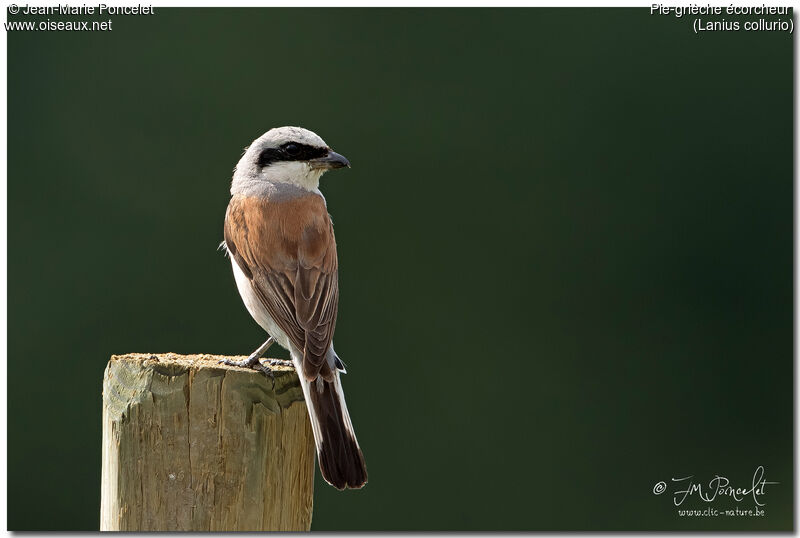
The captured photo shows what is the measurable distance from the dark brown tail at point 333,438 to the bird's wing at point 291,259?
0.32 metres

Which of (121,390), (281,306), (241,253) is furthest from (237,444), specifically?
(241,253)

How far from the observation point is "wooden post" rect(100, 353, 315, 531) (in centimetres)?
281

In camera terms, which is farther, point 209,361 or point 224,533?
point 209,361

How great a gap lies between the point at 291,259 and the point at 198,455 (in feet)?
3.92

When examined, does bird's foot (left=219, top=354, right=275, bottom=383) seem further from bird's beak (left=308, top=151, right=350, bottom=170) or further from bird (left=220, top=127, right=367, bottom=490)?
bird's beak (left=308, top=151, right=350, bottom=170)

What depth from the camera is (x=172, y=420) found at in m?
2.84

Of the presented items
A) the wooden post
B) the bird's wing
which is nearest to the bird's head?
the bird's wing

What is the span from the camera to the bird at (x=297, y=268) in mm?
3039

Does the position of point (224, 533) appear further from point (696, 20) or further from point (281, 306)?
point (696, 20)

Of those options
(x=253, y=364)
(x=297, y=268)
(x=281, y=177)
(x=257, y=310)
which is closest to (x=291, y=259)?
(x=297, y=268)

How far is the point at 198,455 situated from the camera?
281cm

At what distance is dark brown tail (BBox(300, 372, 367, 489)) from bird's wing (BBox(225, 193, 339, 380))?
317 mm

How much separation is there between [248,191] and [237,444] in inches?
65.1

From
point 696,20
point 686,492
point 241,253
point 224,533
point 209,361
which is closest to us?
point 224,533
